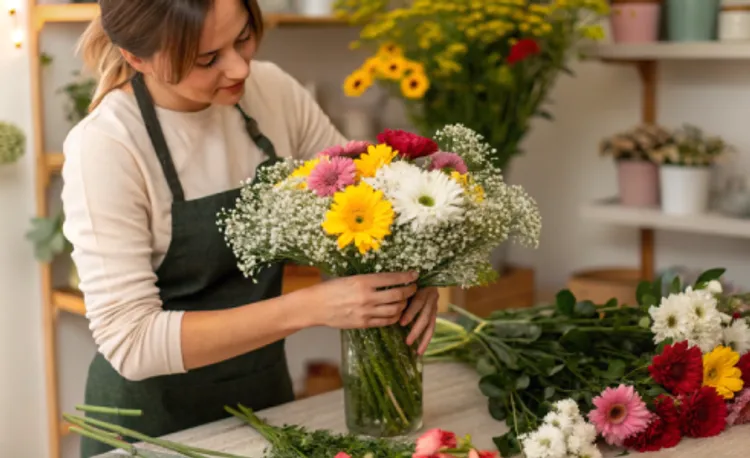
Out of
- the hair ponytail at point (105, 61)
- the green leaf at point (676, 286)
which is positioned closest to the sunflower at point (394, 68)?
the hair ponytail at point (105, 61)

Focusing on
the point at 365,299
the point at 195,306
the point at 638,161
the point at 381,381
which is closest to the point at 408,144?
the point at 365,299

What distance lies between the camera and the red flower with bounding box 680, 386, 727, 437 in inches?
54.7

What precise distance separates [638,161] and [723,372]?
1.60 metres

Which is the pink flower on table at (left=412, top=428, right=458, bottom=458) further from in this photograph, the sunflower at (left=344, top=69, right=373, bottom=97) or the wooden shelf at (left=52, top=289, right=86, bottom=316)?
the wooden shelf at (left=52, top=289, right=86, bottom=316)

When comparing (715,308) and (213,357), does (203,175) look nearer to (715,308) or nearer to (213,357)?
Answer: (213,357)

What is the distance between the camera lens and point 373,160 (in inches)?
50.5

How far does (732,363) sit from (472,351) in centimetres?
44

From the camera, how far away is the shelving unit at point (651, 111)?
275cm

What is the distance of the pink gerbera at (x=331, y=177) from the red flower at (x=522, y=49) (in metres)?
1.51

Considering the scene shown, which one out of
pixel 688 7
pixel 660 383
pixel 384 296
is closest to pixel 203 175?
pixel 384 296

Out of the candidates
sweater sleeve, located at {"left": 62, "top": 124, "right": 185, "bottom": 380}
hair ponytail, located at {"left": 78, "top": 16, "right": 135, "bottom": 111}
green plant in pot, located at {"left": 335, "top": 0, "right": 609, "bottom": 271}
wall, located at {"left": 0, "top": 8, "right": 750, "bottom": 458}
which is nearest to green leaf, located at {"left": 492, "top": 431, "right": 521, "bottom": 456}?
sweater sleeve, located at {"left": 62, "top": 124, "right": 185, "bottom": 380}

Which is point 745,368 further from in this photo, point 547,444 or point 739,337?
point 547,444

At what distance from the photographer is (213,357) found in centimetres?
146

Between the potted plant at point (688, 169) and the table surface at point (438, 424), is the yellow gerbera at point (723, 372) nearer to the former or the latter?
the table surface at point (438, 424)
